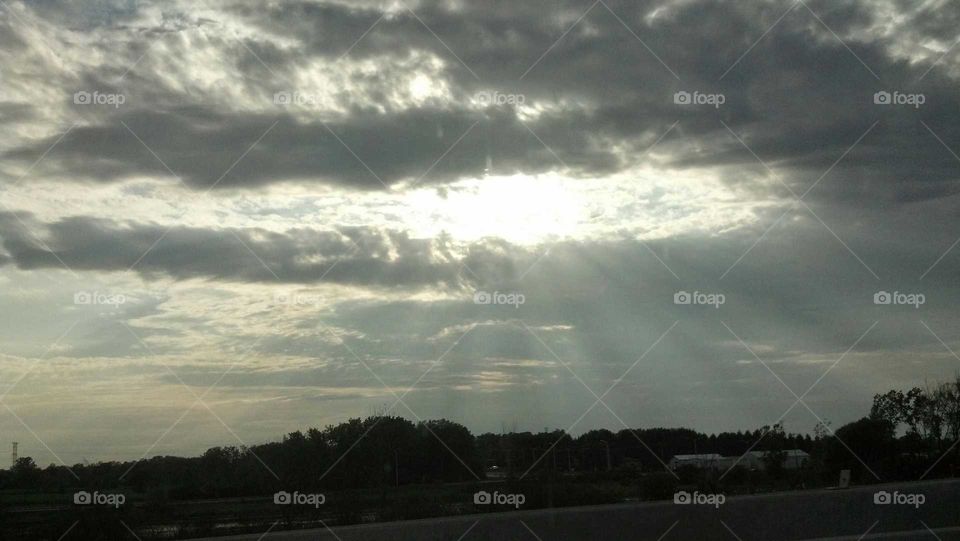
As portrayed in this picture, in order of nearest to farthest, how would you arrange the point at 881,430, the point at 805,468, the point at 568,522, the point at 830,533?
1. the point at 568,522
2. the point at 830,533
3. the point at 805,468
4. the point at 881,430

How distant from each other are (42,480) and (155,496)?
119 centimetres

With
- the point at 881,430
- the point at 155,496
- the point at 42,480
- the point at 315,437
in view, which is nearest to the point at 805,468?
the point at 881,430

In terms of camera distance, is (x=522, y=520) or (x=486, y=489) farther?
(x=486, y=489)

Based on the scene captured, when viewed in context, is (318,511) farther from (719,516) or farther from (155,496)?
(719,516)

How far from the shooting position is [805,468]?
1305 centimetres
